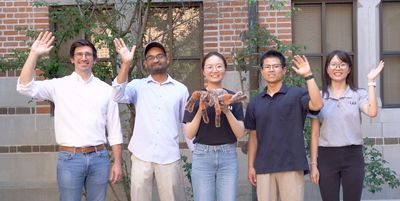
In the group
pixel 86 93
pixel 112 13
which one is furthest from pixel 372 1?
pixel 86 93

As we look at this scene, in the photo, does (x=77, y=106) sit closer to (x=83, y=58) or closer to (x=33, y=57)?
(x=83, y=58)

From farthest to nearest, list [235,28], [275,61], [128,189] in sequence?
1. [235,28]
2. [128,189]
3. [275,61]

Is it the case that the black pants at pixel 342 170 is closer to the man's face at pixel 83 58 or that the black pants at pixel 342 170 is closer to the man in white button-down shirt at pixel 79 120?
the man in white button-down shirt at pixel 79 120

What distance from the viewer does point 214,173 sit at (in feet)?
17.0

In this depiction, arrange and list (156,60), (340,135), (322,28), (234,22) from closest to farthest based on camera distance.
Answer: (340,135), (156,60), (234,22), (322,28)

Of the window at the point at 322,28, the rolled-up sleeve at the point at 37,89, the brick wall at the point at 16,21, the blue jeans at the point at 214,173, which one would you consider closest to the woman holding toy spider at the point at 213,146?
the blue jeans at the point at 214,173

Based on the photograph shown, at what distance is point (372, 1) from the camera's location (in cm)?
868

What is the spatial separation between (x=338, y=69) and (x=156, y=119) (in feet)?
5.37

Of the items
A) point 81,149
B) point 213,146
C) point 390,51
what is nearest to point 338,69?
point 213,146

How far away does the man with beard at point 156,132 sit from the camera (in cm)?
536

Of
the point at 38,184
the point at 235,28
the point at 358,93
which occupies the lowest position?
the point at 38,184

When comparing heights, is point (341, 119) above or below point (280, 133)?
above

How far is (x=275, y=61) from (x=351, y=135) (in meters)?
0.93

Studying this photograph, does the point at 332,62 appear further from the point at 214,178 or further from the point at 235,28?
the point at 235,28
